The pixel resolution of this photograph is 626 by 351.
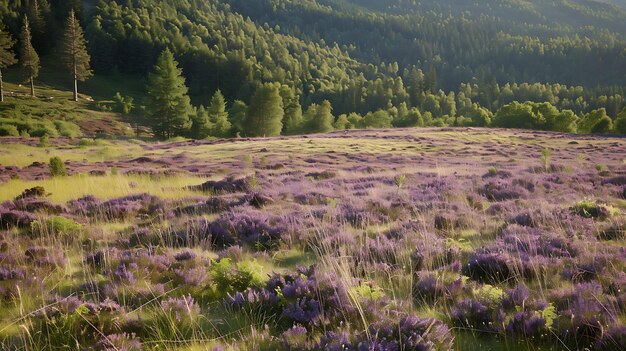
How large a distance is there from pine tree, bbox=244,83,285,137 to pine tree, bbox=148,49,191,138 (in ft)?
39.8

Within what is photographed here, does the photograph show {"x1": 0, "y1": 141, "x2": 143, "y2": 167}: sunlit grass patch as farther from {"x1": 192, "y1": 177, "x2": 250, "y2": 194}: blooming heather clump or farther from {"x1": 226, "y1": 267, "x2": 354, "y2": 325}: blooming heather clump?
{"x1": 226, "y1": 267, "x2": 354, "y2": 325}: blooming heather clump

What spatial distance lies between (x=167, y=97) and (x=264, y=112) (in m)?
17.6

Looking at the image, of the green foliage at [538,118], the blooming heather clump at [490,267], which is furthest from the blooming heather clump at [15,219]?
the green foliage at [538,118]

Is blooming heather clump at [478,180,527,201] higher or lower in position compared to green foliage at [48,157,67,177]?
higher

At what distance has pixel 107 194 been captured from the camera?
41.7 feet

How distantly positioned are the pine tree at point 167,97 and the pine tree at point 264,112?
12.1 meters

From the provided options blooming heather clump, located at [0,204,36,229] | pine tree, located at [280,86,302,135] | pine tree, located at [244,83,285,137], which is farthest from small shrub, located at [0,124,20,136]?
pine tree, located at [280,86,302,135]

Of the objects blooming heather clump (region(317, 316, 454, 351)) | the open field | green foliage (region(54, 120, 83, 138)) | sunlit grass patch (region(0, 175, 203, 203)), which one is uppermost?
blooming heather clump (region(317, 316, 454, 351))

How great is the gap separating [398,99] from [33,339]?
150077 millimetres

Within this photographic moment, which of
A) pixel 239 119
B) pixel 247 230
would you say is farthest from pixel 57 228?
pixel 239 119

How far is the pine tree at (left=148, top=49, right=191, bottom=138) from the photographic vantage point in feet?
216

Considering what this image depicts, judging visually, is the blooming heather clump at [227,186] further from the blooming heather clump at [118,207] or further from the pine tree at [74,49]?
the pine tree at [74,49]

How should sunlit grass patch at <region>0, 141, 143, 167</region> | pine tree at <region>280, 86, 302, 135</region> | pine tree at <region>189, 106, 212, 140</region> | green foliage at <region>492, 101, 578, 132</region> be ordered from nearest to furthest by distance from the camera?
sunlit grass patch at <region>0, 141, 143, 167</region>
pine tree at <region>189, 106, 212, 140</region>
green foliage at <region>492, 101, 578, 132</region>
pine tree at <region>280, 86, 302, 135</region>

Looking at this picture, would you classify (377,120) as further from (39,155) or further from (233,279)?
(233,279)
